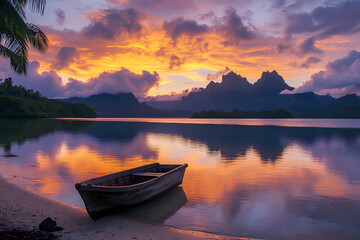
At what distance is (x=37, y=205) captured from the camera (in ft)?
47.6

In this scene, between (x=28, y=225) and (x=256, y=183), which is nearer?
(x=28, y=225)

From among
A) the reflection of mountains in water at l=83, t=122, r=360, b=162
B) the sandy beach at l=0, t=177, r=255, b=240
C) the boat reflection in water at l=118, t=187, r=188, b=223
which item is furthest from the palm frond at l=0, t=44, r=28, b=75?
the reflection of mountains in water at l=83, t=122, r=360, b=162

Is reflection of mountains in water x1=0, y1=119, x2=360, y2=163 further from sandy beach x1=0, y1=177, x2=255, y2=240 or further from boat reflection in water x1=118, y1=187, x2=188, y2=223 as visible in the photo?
sandy beach x1=0, y1=177, x2=255, y2=240

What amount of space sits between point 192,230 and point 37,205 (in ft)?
28.3

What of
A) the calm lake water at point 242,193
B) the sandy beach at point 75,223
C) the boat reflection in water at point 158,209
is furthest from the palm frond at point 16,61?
the boat reflection in water at point 158,209

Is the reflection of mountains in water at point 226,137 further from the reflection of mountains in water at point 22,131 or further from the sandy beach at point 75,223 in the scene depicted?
the sandy beach at point 75,223

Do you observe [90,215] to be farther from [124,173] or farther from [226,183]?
[226,183]

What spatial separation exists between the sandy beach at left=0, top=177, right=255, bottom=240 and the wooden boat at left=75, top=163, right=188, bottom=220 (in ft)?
2.39

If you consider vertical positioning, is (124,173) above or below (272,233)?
above

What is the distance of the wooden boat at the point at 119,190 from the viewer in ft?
40.9

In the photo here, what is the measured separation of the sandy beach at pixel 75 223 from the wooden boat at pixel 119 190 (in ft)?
2.39

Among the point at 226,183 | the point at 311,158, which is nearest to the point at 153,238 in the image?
the point at 226,183

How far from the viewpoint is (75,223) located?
41.2 feet

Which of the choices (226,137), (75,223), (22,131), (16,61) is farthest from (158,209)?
(22,131)
